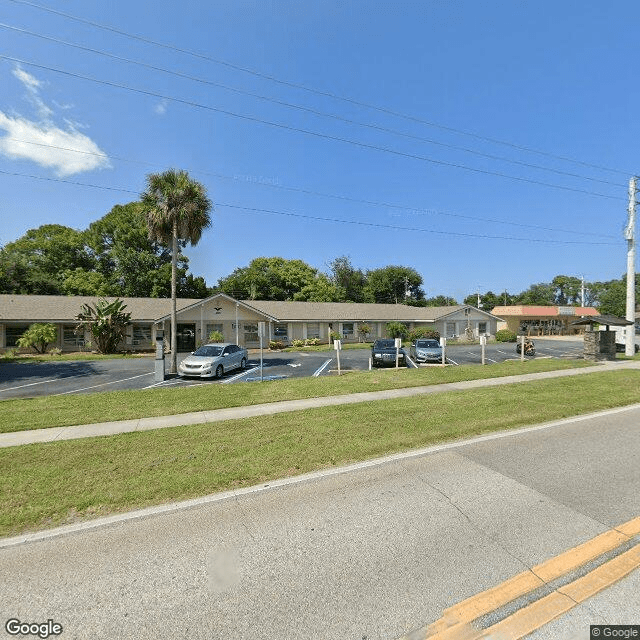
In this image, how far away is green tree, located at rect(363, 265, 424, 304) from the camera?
67562 mm

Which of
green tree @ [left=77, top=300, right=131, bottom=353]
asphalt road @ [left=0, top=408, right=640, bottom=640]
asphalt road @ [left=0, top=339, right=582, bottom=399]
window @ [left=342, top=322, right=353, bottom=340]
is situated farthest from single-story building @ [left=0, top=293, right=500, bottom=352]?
asphalt road @ [left=0, top=408, right=640, bottom=640]

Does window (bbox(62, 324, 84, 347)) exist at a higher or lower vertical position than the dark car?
higher

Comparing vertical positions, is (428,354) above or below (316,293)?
below

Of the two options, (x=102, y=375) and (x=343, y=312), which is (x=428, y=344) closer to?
(x=343, y=312)

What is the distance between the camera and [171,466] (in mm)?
5598

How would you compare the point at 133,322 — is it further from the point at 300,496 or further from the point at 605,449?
the point at 605,449

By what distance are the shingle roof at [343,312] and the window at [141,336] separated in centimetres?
938

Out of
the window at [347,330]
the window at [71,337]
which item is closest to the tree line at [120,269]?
the window at [71,337]

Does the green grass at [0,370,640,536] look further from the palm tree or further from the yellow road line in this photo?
the palm tree

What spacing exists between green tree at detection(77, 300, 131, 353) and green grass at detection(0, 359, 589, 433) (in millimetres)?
16386

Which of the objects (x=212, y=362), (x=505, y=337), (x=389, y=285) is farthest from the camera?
(x=389, y=285)

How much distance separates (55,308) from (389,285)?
170ft

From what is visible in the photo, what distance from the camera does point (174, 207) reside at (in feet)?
60.4

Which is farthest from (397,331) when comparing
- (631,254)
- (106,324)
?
(106,324)
